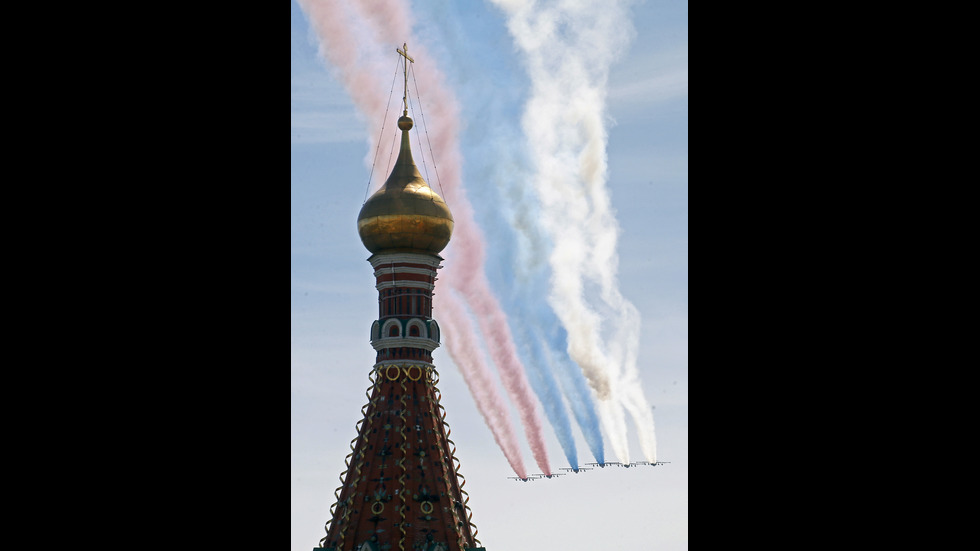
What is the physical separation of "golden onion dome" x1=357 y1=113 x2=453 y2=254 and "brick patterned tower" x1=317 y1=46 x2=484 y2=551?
0.04 meters

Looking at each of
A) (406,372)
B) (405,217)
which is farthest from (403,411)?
(405,217)

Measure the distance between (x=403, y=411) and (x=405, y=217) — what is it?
7.45 meters

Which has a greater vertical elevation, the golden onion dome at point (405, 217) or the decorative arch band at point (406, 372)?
the golden onion dome at point (405, 217)

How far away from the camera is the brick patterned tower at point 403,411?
56.4 m

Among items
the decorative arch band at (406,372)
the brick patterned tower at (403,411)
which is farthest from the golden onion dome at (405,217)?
the decorative arch band at (406,372)

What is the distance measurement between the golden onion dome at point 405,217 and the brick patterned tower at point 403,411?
4 centimetres

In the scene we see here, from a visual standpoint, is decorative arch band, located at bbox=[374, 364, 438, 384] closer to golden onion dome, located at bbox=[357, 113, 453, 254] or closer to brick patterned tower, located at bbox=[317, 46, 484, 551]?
brick patterned tower, located at bbox=[317, 46, 484, 551]

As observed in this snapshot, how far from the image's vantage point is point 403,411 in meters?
58.2

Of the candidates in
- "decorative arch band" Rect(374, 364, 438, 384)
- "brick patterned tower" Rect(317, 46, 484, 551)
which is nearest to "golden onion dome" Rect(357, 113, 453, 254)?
"brick patterned tower" Rect(317, 46, 484, 551)

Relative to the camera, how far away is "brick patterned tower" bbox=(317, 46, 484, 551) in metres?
56.4

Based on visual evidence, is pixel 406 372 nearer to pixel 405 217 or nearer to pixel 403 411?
pixel 403 411

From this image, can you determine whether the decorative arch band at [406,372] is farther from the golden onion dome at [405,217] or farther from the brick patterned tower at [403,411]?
the golden onion dome at [405,217]
